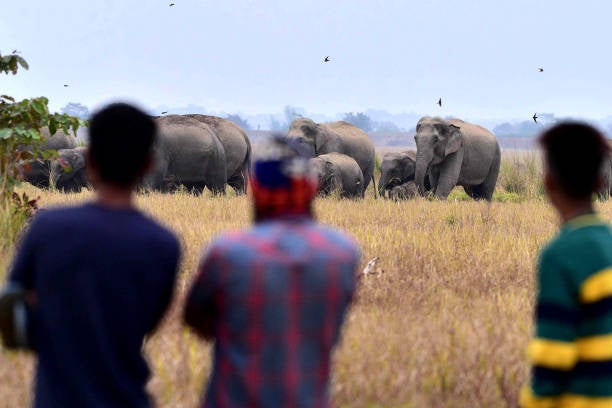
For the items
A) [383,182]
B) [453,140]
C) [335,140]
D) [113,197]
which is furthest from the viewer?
[335,140]

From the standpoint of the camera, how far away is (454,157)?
878 inches

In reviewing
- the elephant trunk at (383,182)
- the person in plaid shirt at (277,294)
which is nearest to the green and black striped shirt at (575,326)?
the person in plaid shirt at (277,294)

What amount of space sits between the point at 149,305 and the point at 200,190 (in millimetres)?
18996

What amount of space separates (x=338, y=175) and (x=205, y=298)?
18087 mm

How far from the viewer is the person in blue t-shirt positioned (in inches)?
107

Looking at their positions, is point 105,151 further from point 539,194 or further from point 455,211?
point 539,194

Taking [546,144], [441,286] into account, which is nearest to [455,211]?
[441,286]

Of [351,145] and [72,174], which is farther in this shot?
[351,145]

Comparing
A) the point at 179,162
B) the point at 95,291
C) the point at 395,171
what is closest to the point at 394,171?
the point at 395,171

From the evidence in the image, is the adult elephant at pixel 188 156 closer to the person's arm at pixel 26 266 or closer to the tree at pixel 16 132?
the tree at pixel 16 132

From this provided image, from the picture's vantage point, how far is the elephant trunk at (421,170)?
2170 cm

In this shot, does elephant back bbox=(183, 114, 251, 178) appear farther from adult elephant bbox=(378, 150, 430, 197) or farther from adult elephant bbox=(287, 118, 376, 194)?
adult elephant bbox=(378, 150, 430, 197)

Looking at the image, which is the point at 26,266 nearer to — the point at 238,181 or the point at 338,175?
the point at 338,175

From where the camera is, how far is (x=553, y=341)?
280 cm
